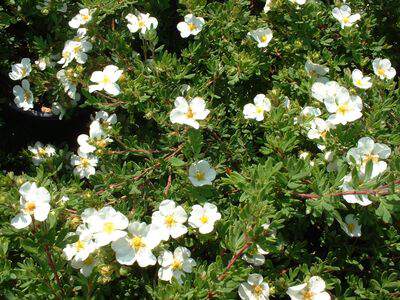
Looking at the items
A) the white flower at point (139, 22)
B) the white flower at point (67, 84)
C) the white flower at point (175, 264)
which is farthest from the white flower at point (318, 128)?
the white flower at point (67, 84)

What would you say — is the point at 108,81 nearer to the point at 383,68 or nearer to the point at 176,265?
the point at 176,265

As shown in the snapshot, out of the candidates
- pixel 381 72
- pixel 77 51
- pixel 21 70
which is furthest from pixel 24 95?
pixel 381 72

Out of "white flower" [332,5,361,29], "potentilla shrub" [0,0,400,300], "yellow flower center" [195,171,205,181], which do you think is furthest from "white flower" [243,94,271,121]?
"white flower" [332,5,361,29]

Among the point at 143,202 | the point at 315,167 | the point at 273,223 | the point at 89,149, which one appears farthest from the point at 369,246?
the point at 89,149

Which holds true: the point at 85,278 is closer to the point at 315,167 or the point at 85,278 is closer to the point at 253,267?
the point at 253,267

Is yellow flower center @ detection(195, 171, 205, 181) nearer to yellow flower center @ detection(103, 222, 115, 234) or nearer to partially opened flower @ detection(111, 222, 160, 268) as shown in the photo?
partially opened flower @ detection(111, 222, 160, 268)

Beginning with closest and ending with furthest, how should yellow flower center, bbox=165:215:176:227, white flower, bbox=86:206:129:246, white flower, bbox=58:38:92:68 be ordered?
white flower, bbox=86:206:129:246, yellow flower center, bbox=165:215:176:227, white flower, bbox=58:38:92:68

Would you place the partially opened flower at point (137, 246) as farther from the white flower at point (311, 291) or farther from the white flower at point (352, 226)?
the white flower at point (352, 226)
